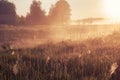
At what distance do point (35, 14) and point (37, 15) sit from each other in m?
0.33

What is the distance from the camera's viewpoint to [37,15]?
172ft

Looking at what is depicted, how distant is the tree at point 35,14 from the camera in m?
52.5

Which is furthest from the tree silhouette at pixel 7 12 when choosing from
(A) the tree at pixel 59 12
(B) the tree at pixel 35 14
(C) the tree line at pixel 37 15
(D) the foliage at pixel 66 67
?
(D) the foliage at pixel 66 67

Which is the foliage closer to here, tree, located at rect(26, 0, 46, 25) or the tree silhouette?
the tree silhouette

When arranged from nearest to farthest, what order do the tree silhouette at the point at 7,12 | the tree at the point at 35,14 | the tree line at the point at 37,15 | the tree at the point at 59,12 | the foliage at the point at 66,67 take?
the foliage at the point at 66,67, the tree silhouette at the point at 7,12, the tree line at the point at 37,15, the tree at the point at 35,14, the tree at the point at 59,12

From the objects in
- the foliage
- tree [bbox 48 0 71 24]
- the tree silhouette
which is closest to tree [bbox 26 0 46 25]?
tree [bbox 48 0 71 24]

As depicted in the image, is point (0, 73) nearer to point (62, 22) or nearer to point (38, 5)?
point (38, 5)

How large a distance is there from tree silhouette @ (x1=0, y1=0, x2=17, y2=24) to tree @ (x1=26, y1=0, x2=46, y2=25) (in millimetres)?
4327

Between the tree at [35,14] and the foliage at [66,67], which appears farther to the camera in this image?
the tree at [35,14]

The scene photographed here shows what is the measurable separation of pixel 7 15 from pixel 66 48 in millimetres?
35893

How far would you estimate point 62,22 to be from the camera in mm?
57469

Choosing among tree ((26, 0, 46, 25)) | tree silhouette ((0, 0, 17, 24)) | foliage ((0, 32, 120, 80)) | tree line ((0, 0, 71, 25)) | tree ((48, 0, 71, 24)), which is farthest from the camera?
tree ((48, 0, 71, 24))

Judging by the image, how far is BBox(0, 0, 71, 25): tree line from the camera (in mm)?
48219

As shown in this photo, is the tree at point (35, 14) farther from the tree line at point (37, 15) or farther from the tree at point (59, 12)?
→ the tree at point (59, 12)
